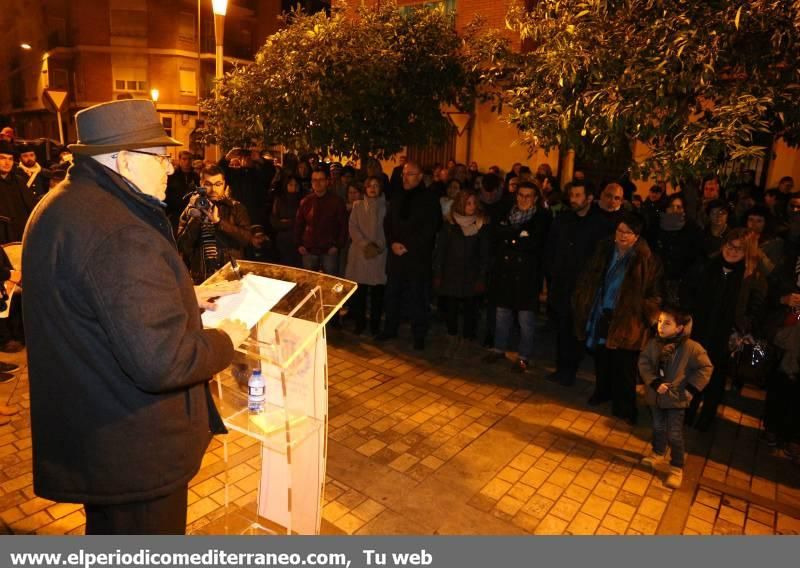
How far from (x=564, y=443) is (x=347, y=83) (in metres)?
5.21

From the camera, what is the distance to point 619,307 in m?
5.09

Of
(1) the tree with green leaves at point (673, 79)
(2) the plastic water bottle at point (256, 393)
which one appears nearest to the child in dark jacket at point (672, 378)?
(1) the tree with green leaves at point (673, 79)

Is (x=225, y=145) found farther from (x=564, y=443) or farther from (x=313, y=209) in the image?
(x=564, y=443)

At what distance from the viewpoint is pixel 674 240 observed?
6648mm

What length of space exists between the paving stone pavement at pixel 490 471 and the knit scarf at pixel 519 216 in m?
1.76

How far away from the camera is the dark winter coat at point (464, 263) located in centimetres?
669

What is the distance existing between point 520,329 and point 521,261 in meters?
0.89

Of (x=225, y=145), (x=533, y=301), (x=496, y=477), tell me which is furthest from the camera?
(x=225, y=145)

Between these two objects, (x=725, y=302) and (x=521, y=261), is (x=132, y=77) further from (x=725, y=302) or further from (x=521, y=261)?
(x=725, y=302)

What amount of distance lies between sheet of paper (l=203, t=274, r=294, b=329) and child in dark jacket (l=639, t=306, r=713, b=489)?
320 cm

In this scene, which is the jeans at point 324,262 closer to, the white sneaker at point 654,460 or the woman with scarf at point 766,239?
the white sneaker at point 654,460

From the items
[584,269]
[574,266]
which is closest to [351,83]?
[574,266]

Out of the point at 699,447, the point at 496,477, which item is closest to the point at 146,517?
the point at 496,477

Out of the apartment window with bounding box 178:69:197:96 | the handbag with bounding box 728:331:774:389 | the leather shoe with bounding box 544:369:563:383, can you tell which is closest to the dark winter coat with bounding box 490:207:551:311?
the leather shoe with bounding box 544:369:563:383
